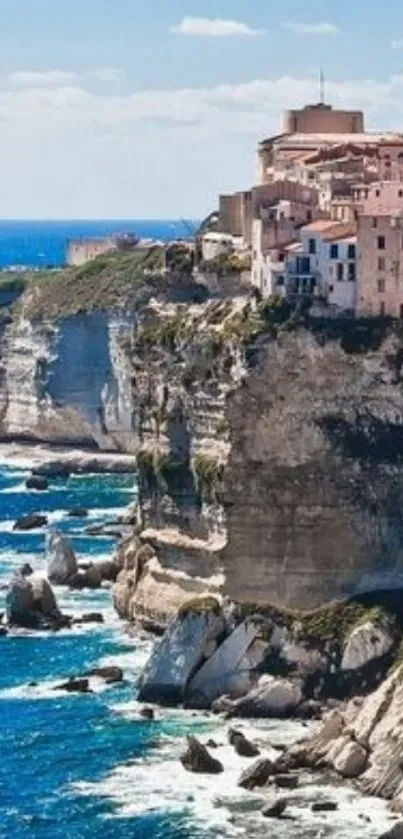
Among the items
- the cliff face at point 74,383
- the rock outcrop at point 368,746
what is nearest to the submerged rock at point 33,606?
the rock outcrop at point 368,746

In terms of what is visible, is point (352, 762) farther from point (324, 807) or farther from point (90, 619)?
point (90, 619)

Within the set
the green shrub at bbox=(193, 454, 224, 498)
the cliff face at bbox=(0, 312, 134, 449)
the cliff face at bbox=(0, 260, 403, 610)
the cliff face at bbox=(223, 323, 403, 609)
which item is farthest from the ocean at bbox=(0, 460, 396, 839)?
the cliff face at bbox=(0, 312, 134, 449)

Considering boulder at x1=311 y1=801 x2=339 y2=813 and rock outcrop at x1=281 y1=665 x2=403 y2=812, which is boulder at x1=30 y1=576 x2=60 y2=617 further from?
boulder at x1=311 y1=801 x2=339 y2=813

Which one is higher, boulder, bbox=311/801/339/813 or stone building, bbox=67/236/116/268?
stone building, bbox=67/236/116/268

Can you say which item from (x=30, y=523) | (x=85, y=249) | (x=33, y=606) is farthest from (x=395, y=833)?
(x=85, y=249)

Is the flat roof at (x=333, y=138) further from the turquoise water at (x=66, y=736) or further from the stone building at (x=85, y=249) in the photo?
the stone building at (x=85, y=249)

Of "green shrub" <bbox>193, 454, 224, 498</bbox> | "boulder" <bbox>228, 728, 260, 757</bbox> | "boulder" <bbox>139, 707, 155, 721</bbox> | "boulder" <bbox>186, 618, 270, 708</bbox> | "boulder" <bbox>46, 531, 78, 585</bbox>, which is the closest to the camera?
"boulder" <bbox>228, 728, 260, 757</bbox>
